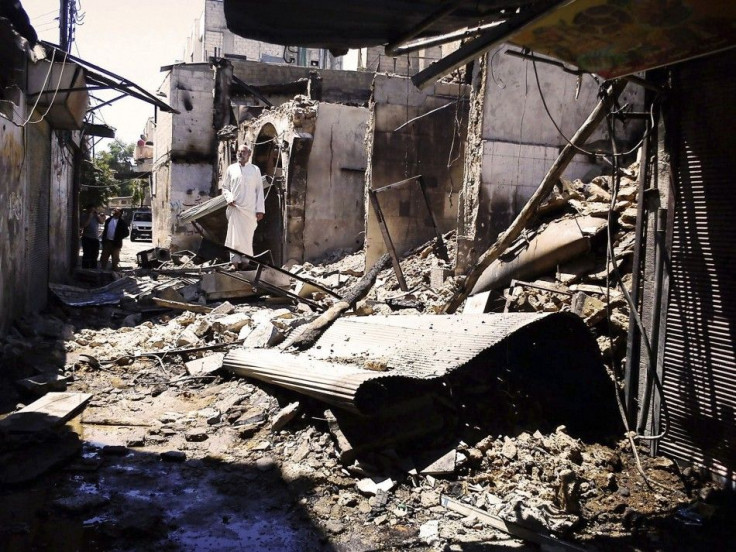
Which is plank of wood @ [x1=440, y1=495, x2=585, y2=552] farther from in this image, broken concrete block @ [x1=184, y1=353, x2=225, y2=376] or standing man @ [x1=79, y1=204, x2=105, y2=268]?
standing man @ [x1=79, y1=204, x2=105, y2=268]

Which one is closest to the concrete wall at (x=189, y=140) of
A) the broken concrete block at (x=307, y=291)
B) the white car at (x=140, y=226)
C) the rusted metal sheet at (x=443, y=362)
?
the white car at (x=140, y=226)

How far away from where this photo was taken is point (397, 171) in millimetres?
11562

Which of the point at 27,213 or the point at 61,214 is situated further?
the point at 61,214

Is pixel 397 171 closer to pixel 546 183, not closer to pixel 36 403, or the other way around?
pixel 546 183

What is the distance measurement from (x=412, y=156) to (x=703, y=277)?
25.1 ft

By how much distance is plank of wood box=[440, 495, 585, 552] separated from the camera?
11.1 ft

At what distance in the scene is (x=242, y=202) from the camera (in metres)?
12.0

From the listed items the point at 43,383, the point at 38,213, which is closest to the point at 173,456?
the point at 43,383

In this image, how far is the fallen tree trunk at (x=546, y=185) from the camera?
16.8 ft

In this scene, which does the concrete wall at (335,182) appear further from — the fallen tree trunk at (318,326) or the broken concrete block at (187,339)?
the broken concrete block at (187,339)

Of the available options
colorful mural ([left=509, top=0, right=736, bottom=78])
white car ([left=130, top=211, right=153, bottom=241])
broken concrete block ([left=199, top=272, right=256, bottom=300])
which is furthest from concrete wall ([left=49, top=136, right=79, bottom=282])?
white car ([left=130, top=211, right=153, bottom=241])

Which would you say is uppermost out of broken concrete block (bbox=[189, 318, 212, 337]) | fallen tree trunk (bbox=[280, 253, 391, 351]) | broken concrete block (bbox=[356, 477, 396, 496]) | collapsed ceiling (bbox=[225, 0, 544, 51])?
collapsed ceiling (bbox=[225, 0, 544, 51])

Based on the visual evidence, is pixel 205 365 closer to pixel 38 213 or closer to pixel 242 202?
pixel 38 213

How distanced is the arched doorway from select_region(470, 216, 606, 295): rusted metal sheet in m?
8.00
